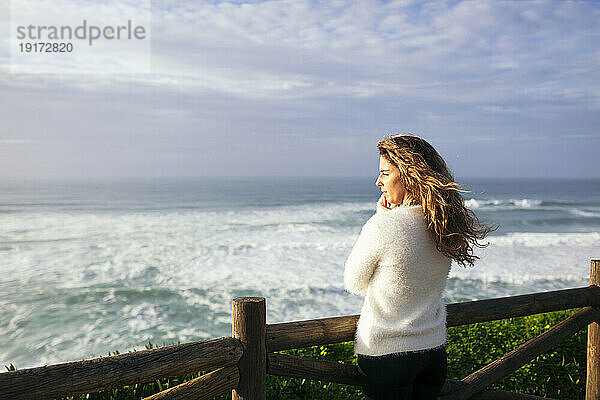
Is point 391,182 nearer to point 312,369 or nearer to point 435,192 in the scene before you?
point 435,192

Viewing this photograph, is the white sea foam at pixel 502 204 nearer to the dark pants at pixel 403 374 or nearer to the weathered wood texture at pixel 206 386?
the dark pants at pixel 403 374

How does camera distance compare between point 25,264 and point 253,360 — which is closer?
point 253,360

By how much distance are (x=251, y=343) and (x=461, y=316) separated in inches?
52.9

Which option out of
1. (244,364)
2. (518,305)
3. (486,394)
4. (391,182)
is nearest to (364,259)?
(391,182)

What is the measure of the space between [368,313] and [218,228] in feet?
87.4

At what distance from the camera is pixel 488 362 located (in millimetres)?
5242

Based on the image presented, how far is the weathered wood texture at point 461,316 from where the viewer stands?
2.60m

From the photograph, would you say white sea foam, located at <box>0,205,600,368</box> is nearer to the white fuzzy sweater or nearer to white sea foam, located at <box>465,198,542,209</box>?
the white fuzzy sweater

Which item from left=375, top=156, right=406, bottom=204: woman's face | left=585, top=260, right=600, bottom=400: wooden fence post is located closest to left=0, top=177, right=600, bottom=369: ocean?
left=585, top=260, right=600, bottom=400: wooden fence post

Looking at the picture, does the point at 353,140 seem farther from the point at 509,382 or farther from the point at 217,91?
the point at 509,382

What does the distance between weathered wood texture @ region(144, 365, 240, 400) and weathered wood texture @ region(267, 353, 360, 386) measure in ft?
0.66

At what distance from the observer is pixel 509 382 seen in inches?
194

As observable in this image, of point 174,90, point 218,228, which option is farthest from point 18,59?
point 218,228

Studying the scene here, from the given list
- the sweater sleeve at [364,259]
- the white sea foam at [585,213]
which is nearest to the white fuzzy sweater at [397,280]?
the sweater sleeve at [364,259]
